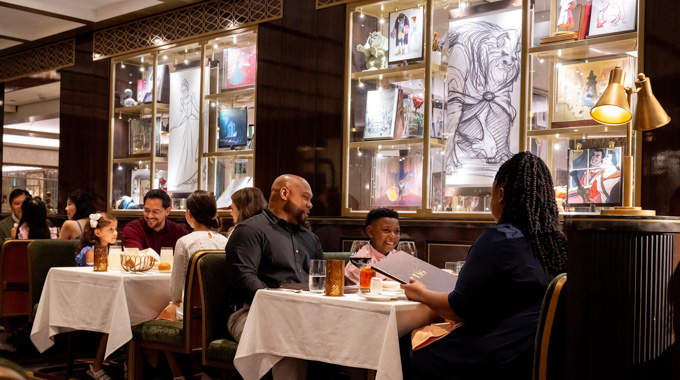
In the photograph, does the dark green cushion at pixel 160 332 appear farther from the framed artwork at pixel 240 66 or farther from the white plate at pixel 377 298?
the framed artwork at pixel 240 66

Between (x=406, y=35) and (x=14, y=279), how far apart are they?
3511 mm

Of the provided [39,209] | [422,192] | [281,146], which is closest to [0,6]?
[39,209]

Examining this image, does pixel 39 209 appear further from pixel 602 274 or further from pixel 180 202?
pixel 602 274

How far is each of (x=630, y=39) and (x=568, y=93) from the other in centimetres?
49

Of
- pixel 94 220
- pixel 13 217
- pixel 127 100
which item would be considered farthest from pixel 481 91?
pixel 13 217

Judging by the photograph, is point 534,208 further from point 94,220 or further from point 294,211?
point 94,220

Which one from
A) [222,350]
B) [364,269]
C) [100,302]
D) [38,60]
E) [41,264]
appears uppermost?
[38,60]

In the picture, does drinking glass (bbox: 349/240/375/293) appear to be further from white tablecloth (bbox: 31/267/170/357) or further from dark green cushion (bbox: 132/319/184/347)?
white tablecloth (bbox: 31/267/170/357)

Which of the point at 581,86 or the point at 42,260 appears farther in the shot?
the point at 42,260

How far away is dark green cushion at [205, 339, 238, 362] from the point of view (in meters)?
3.72

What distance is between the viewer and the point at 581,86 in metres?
4.78

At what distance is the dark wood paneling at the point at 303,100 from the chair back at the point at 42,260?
188 cm

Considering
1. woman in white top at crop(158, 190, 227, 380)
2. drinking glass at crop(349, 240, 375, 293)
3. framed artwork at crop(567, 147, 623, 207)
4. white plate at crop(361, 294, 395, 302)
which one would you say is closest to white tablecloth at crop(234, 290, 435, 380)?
white plate at crop(361, 294, 395, 302)

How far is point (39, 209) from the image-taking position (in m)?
6.55
